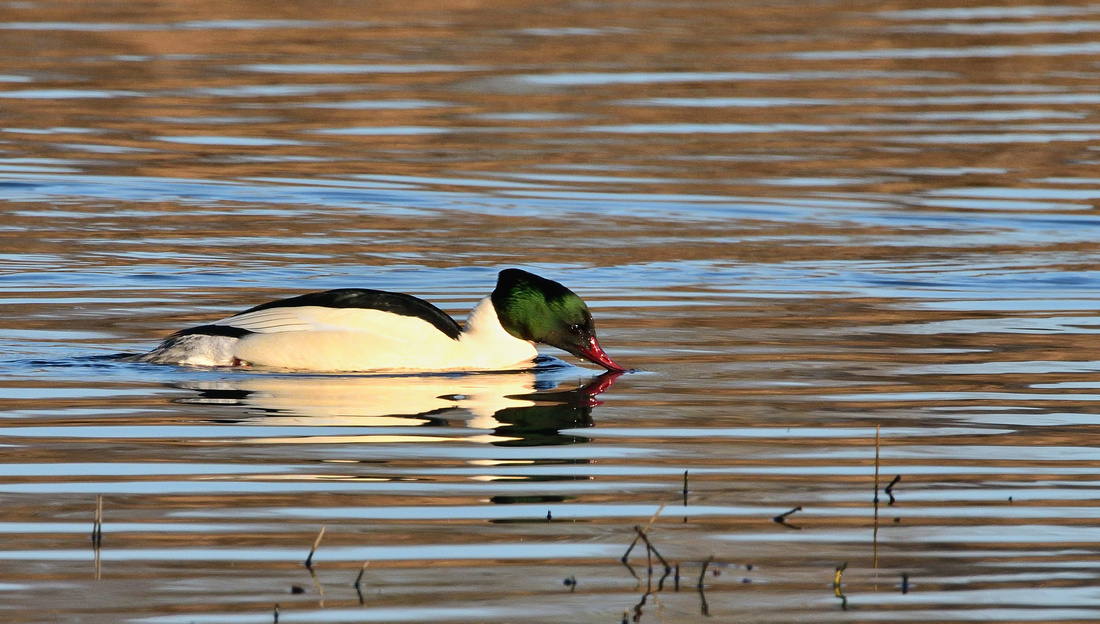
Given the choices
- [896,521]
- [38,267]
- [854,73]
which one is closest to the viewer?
[896,521]

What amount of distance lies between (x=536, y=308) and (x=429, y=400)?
1.23m

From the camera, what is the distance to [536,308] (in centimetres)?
1038

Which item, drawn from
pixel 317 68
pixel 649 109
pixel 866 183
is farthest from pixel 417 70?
pixel 866 183

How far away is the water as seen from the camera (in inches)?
249

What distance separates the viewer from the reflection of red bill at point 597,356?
1005cm

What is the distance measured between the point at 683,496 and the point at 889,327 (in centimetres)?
426

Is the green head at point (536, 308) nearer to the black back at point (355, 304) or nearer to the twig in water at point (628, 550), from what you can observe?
the black back at point (355, 304)

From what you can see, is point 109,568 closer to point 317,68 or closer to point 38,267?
point 38,267

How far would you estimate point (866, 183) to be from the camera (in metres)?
16.9

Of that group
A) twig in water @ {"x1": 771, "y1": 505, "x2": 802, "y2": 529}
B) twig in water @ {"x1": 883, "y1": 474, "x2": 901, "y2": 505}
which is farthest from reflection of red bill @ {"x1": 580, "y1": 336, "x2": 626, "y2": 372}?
twig in water @ {"x1": 771, "y1": 505, "x2": 802, "y2": 529}

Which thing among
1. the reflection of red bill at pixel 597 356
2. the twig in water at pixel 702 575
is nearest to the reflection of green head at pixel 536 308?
the reflection of red bill at pixel 597 356

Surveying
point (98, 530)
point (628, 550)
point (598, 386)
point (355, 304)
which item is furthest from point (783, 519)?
point (355, 304)

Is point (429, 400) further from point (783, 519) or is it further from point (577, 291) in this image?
point (577, 291)

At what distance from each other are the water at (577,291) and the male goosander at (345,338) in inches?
5.1
